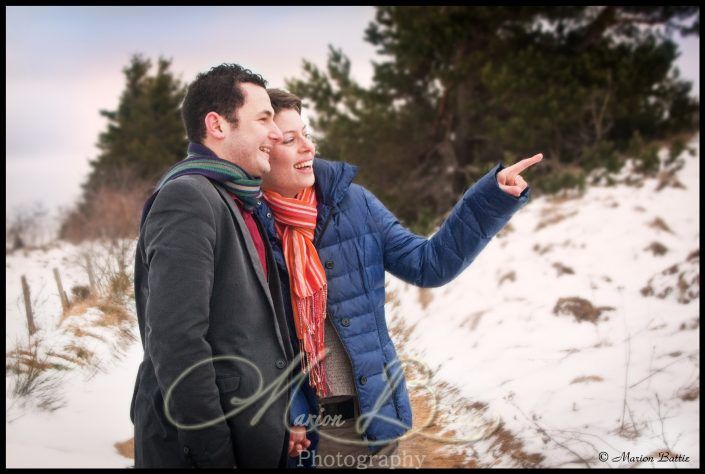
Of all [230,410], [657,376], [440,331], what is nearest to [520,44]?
[440,331]

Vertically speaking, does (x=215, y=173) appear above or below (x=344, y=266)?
above

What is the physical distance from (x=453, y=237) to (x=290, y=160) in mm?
655

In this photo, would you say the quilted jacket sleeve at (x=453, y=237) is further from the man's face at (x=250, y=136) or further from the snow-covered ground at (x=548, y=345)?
the snow-covered ground at (x=548, y=345)

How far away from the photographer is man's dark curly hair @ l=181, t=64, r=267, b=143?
6.26 ft

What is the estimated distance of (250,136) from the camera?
74.9 inches

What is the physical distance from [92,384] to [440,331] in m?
3.62

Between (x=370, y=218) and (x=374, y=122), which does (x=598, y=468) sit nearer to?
(x=370, y=218)

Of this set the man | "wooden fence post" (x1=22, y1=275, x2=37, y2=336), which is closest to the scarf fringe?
the man

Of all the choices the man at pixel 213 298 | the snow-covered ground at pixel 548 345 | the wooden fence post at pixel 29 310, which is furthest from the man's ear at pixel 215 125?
the wooden fence post at pixel 29 310

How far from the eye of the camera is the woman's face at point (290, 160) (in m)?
2.10

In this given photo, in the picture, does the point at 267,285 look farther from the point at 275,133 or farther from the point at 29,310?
the point at 29,310

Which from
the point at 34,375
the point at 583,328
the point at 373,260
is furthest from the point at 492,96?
the point at 373,260

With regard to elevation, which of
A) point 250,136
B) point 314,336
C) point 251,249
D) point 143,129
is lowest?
point 314,336

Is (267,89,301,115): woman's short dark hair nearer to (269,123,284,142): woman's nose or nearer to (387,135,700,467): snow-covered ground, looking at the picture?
(269,123,284,142): woman's nose
